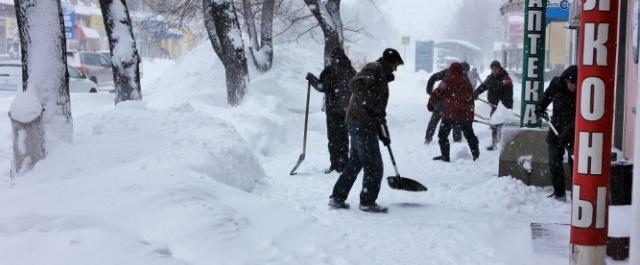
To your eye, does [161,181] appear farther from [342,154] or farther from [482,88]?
[482,88]

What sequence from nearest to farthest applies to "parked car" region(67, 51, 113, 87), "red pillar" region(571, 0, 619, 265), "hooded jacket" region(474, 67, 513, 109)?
"red pillar" region(571, 0, 619, 265), "hooded jacket" region(474, 67, 513, 109), "parked car" region(67, 51, 113, 87)

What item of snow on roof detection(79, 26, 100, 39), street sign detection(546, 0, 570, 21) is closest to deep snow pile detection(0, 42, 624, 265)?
street sign detection(546, 0, 570, 21)

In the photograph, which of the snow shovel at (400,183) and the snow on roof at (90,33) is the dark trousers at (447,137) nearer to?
the snow shovel at (400,183)

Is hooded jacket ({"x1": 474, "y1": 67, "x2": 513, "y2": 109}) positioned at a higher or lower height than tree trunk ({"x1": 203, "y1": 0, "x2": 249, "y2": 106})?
lower

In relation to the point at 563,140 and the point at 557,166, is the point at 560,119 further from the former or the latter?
the point at 557,166

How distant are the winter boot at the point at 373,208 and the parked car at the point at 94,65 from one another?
66.9 ft

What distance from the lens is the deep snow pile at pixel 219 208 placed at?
16.1 feet

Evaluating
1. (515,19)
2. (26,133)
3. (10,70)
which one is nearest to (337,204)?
(26,133)

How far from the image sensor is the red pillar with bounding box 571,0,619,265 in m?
3.84

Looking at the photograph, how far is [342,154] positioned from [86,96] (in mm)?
10682

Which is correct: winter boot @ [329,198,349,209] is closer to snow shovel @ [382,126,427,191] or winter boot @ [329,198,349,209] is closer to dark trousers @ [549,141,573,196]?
snow shovel @ [382,126,427,191]

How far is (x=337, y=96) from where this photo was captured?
9422 millimetres

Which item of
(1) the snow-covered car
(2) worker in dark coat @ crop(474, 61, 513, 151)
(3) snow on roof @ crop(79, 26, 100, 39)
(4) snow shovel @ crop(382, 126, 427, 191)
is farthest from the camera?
(3) snow on roof @ crop(79, 26, 100, 39)

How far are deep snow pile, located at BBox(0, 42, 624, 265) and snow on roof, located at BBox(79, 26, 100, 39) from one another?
136 ft
